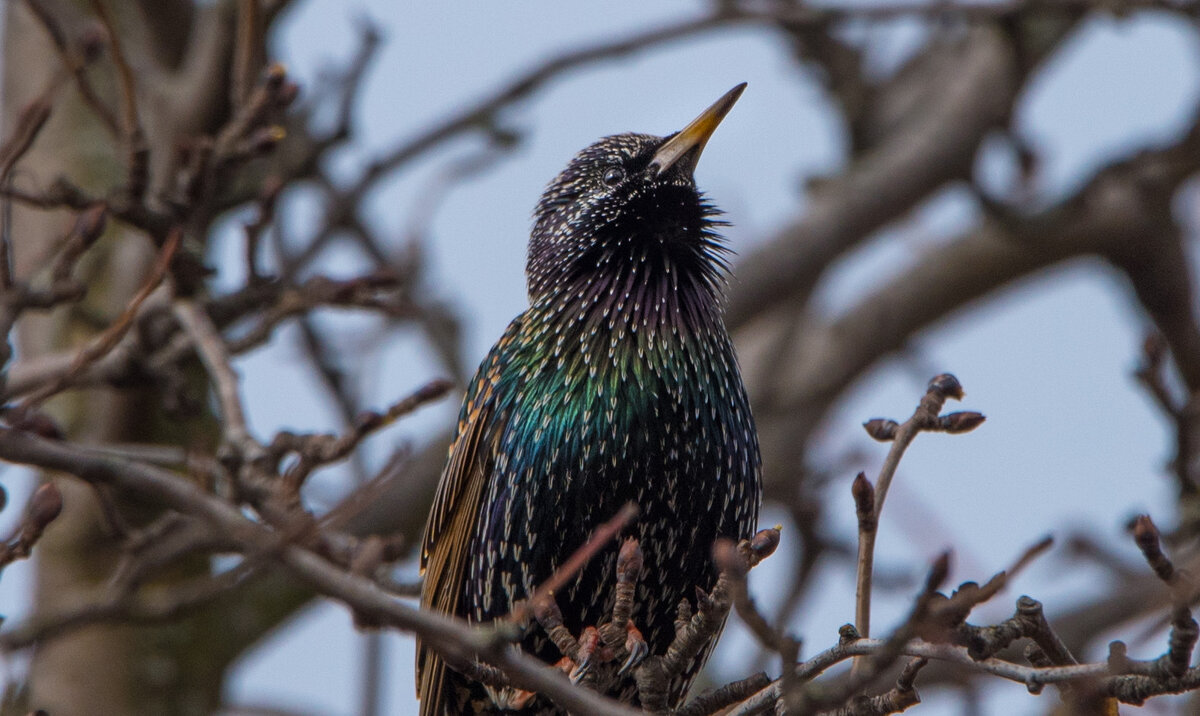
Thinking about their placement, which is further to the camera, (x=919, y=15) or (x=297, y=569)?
(x=919, y=15)

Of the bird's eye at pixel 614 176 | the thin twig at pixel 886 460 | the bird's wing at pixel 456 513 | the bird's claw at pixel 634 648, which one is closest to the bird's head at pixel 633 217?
the bird's eye at pixel 614 176

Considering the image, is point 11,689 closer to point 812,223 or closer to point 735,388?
point 735,388

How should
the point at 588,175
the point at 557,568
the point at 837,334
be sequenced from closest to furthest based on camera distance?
the point at 557,568, the point at 588,175, the point at 837,334

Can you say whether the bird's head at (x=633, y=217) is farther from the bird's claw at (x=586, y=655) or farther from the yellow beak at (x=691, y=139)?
the bird's claw at (x=586, y=655)

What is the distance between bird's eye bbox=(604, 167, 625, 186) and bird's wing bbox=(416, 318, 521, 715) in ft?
1.80

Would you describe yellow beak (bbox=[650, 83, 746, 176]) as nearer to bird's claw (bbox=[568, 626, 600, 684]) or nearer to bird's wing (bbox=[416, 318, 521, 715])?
bird's wing (bbox=[416, 318, 521, 715])

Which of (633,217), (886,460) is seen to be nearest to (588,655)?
(886,460)

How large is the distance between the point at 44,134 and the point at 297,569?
14.1 feet

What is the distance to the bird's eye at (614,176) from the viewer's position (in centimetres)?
423

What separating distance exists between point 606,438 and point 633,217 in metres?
0.86

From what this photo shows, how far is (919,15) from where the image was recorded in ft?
19.0

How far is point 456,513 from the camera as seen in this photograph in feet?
12.9

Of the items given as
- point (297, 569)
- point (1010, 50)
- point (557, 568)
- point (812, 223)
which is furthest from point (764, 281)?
point (297, 569)

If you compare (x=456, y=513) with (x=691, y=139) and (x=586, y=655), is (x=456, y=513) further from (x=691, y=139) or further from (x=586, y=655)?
(x=691, y=139)
